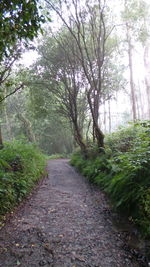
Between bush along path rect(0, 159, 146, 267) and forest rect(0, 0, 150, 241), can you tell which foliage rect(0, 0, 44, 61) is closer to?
Result: forest rect(0, 0, 150, 241)

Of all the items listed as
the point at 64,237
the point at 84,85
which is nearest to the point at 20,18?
the point at 64,237

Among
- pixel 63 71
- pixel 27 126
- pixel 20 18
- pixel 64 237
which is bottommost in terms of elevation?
pixel 64 237

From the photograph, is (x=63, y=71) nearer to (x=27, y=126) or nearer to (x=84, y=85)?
(x=84, y=85)

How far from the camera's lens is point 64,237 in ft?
9.41

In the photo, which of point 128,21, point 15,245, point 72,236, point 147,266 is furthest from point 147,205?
point 128,21

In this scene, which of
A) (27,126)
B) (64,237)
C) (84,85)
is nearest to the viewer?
(64,237)

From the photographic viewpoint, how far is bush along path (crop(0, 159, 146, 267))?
2.30 m

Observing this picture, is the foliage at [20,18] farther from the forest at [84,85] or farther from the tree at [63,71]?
the tree at [63,71]

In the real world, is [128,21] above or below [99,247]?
above

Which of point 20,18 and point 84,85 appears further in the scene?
point 84,85

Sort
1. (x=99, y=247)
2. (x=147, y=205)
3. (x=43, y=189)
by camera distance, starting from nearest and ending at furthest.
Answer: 1. (x=99, y=247)
2. (x=147, y=205)
3. (x=43, y=189)

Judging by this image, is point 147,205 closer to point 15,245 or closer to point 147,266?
point 147,266

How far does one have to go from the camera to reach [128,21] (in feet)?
28.3

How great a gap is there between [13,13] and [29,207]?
14.4ft
